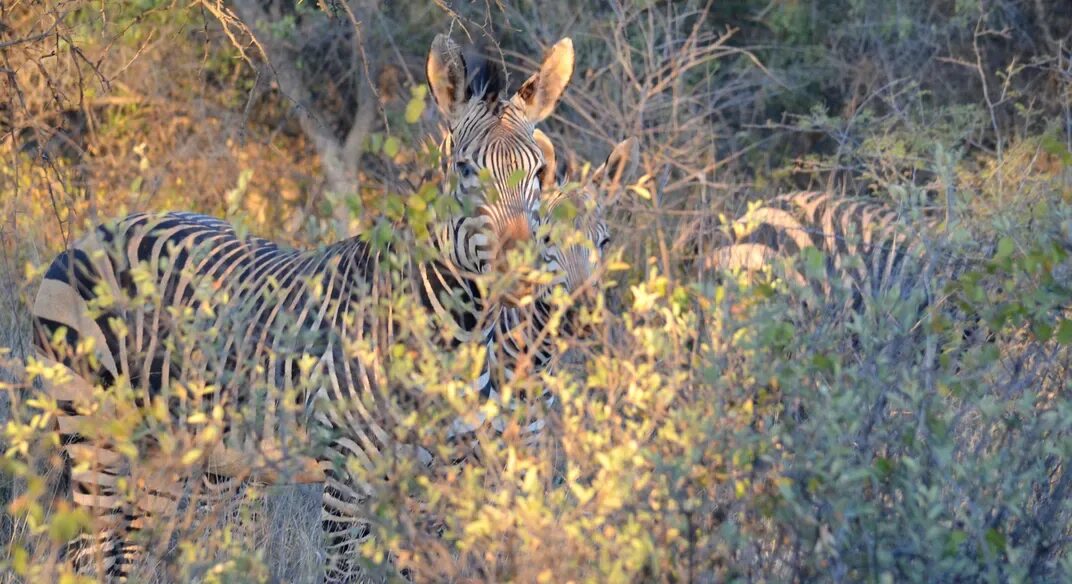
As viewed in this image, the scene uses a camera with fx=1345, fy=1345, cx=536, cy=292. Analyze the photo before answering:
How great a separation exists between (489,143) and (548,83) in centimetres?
38

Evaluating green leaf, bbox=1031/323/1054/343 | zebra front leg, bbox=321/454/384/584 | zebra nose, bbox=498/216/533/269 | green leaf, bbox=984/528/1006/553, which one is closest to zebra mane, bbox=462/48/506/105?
zebra nose, bbox=498/216/533/269

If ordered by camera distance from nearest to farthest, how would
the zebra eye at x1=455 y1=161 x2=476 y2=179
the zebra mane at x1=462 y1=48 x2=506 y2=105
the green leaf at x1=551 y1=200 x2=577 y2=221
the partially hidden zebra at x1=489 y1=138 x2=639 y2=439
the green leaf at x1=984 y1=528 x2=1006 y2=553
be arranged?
1. the green leaf at x1=984 y1=528 x2=1006 y2=553
2. the green leaf at x1=551 y1=200 x2=577 y2=221
3. the partially hidden zebra at x1=489 y1=138 x2=639 y2=439
4. the zebra eye at x1=455 y1=161 x2=476 y2=179
5. the zebra mane at x1=462 y1=48 x2=506 y2=105

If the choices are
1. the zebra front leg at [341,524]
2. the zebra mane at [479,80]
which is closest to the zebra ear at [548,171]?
the zebra mane at [479,80]

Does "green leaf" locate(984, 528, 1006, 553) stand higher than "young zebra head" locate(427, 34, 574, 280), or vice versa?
"young zebra head" locate(427, 34, 574, 280)

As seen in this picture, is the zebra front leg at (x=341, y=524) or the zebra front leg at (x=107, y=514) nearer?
the zebra front leg at (x=341, y=524)

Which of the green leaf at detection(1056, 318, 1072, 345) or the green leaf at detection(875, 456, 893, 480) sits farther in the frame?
the green leaf at detection(1056, 318, 1072, 345)

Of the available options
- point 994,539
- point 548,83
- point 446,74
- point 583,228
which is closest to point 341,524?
point 583,228

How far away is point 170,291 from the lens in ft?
15.0

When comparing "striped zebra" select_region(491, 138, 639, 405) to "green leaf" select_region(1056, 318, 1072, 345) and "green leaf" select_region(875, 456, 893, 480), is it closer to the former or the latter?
"green leaf" select_region(875, 456, 893, 480)

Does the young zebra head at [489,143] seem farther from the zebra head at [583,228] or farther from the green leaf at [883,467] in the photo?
the green leaf at [883,467]

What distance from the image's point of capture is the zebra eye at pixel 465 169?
4.13 m

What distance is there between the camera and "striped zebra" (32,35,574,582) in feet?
12.3

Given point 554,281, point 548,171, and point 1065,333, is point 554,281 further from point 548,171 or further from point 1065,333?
point 1065,333

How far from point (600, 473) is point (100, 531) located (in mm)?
2206
